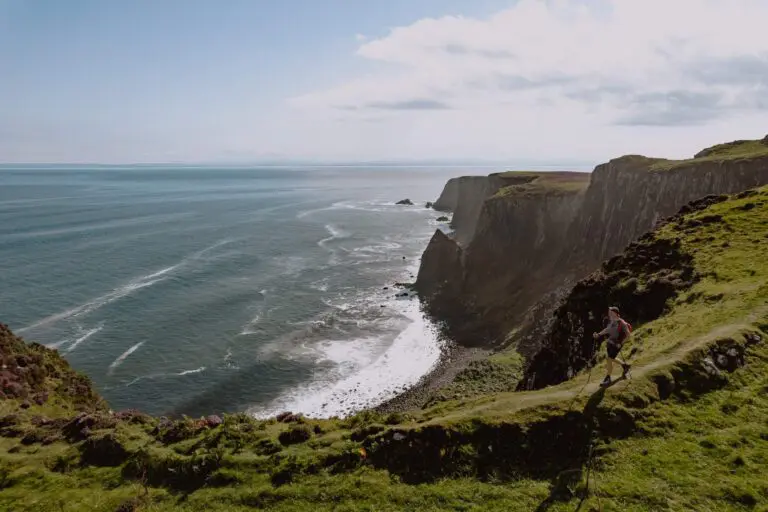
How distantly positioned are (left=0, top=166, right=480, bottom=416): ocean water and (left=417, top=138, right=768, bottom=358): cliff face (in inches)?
316

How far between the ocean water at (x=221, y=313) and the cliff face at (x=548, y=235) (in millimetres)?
8016

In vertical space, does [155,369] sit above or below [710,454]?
below

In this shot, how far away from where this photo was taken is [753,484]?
12070 millimetres

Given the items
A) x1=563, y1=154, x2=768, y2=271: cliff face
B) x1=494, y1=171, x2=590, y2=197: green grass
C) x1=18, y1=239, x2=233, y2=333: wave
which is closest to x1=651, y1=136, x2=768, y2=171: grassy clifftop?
x1=563, y1=154, x2=768, y2=271: cliff face

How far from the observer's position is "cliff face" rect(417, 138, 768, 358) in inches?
2116

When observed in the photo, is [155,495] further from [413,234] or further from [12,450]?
[413,234]

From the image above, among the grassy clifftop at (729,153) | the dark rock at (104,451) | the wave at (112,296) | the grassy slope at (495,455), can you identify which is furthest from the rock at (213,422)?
the grassy clifftop at (729,153)

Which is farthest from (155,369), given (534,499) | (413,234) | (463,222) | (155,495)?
(463,222)

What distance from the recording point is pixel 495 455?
14445 millimetres

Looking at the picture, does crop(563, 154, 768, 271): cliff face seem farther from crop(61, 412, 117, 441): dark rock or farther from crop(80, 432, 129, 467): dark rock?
crop(61, 412, 117, 441): dark rock

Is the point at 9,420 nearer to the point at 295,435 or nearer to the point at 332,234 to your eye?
the point at 295,435

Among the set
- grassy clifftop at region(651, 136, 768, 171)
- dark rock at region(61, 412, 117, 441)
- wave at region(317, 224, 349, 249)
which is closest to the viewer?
dark rock at region(61, 412, 117, 441)

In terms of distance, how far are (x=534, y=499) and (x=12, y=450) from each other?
801 inches

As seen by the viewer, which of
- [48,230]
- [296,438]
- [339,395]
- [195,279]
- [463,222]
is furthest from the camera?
[463,222]
